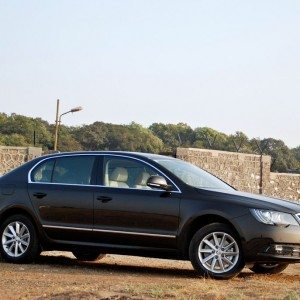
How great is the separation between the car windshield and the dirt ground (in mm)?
1175

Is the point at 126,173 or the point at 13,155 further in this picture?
the point at 13,155

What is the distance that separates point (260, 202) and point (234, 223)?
1.41ft

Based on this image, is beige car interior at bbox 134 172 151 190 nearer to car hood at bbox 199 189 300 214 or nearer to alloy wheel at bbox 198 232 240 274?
car hood at bbox 199 189 300 214

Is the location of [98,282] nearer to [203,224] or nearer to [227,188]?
[203,224]

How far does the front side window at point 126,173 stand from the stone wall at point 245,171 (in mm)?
19869

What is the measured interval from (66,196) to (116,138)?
5294 cm

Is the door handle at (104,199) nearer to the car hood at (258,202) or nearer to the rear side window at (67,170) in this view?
the rear side window at (67,170)

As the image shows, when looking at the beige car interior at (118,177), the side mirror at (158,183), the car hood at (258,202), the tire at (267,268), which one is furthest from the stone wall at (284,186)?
the side mirror at (158,183)

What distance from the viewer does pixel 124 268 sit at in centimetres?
1343

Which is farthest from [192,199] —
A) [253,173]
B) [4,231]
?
[253,173]

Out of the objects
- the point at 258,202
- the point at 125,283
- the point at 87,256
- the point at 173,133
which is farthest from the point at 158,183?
the point at 173,133

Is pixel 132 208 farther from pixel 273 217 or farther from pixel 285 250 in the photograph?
pixel 285 250

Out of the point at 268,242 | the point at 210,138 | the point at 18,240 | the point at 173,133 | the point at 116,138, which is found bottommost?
the point at 18,240

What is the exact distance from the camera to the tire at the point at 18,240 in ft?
43.4
